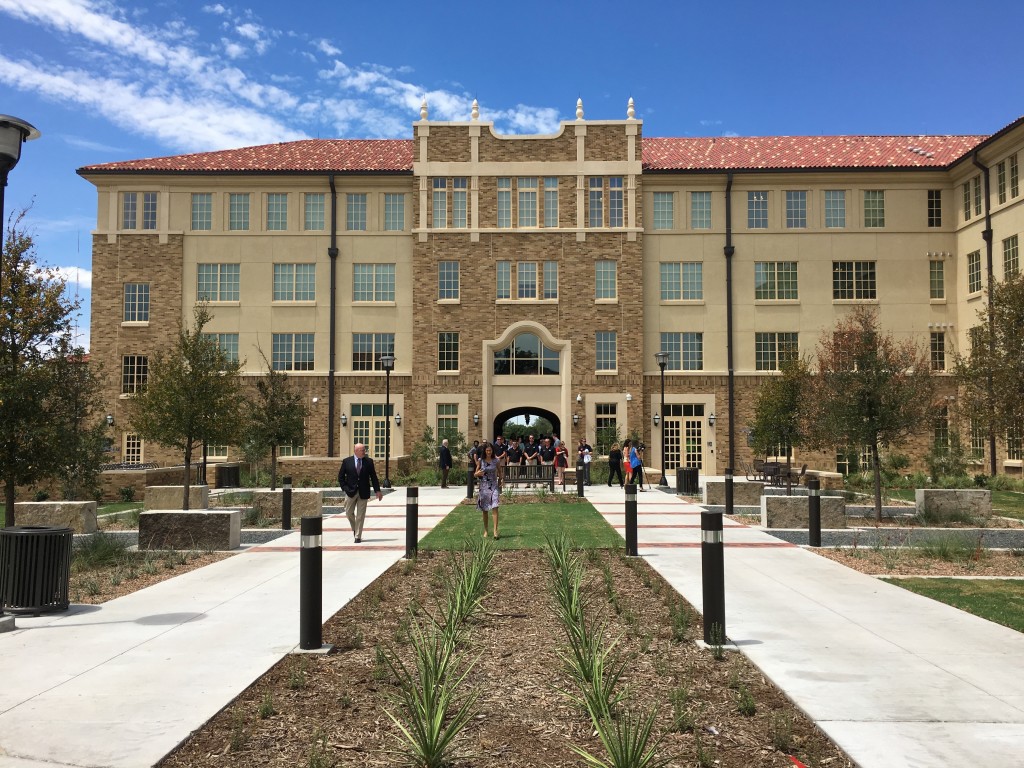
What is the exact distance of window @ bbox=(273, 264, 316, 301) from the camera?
37938mm

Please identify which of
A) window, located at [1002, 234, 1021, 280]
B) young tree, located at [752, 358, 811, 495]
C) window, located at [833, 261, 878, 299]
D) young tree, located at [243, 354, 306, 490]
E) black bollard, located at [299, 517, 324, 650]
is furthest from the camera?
window, located at [833, 261, 878, 299]

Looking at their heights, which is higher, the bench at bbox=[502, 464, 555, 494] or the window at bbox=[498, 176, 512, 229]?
the window at bbox=[498, 176, 512, 229]

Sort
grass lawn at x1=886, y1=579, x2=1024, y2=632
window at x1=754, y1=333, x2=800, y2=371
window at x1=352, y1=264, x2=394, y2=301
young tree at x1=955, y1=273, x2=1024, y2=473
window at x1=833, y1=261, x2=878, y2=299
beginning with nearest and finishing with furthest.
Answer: grass lawn at x1=886, y1=579, x2=1024, y2=632 → young tree at x1=955, y1=273, x2=1024, y2=473 → window at x1=833, y1=261, x2=878, y2=299 → window at x1=754, y1=333, x2=800, y2=371 → window at x1=352, y1=264, x2=394, y2=301

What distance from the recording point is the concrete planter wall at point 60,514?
1525 centimetres

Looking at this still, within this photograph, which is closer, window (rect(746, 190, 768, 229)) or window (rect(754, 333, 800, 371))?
window (rect(754, 333, 800, 371))

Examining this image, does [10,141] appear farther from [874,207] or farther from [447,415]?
[874,207]

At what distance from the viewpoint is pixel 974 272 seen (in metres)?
35.6

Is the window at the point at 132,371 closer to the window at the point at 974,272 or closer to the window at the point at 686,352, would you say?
the window at the point at 686,352

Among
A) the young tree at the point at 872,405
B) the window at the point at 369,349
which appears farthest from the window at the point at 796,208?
the young tree at the point at 872,405

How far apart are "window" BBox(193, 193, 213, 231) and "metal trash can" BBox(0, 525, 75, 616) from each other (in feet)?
104

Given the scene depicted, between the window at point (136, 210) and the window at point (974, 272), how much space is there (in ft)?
118

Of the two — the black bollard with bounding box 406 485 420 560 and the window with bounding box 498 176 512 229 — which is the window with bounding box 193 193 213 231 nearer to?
the window with bounding box 498 176 512 229

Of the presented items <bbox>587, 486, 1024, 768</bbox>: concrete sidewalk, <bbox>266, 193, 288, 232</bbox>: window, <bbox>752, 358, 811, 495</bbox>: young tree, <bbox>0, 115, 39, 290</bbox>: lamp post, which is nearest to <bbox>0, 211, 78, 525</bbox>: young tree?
<bbox>0, 115, 39, 290</bbox>: lamp post

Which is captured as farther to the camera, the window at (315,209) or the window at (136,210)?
the window at (315,209)
